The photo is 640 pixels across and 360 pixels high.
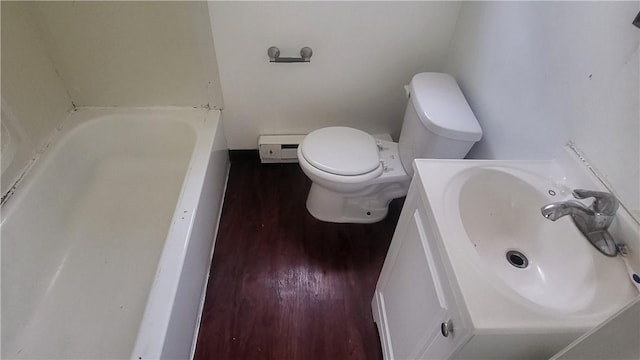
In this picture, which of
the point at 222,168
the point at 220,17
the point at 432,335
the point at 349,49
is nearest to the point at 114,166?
the point at 222,168

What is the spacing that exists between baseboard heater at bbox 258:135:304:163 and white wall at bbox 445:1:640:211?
0.93m

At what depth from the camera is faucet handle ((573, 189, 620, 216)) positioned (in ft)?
2.43

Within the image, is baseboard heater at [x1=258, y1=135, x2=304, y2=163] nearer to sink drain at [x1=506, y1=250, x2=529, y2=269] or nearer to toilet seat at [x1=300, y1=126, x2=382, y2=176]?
toilet seat at [x1=300, y1=126, x2=382, y2=176]

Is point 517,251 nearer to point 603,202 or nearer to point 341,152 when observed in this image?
point 603,202

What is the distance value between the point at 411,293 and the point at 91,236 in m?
1.37

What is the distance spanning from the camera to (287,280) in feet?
5.11

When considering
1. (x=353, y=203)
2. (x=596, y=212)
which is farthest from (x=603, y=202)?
(x=353, y=203)

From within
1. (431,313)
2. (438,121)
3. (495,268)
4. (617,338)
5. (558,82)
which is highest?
(558,82)

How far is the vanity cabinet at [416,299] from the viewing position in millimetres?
772

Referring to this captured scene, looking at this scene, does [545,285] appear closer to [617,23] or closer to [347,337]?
[617,23]

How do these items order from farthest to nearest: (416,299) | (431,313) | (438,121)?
(438,121), (416,299), (431,313)

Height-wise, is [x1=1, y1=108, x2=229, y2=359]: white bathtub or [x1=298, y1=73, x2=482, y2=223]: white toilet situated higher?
[x1=298, y1=73, x2=482, y2=223]: white toilet

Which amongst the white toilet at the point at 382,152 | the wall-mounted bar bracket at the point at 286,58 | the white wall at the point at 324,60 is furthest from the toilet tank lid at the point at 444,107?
the wall-mounted bar bracket at the point at 286,58

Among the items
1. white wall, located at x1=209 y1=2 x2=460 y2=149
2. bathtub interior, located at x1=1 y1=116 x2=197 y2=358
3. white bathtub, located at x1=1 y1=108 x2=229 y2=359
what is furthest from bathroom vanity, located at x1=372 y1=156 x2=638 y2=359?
bathtub interior, located at x1=1 y1=116 x2=197 y2=358
